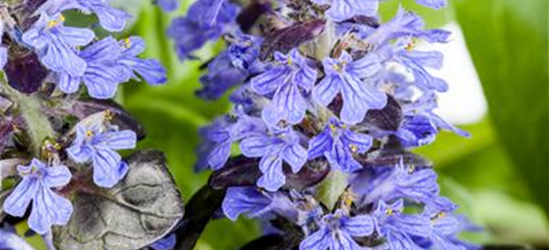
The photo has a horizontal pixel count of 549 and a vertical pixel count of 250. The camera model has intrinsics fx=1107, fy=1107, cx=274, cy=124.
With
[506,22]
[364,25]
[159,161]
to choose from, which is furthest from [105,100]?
[506,22]

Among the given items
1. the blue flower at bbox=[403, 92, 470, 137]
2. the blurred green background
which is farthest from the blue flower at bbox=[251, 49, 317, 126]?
the blurred green background

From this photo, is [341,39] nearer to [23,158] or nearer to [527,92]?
[23,158]

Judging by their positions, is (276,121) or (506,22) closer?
(276,121)

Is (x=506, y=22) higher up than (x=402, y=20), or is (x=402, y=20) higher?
(x=402, y=20)

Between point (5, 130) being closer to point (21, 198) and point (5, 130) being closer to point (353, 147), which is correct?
point (21, 198)

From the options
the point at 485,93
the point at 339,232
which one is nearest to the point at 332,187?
the point at 339,232

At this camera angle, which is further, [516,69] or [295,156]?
[516,69]

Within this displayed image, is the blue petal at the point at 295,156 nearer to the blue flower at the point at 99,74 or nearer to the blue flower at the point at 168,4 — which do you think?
the blue flower at the point at 99,74
